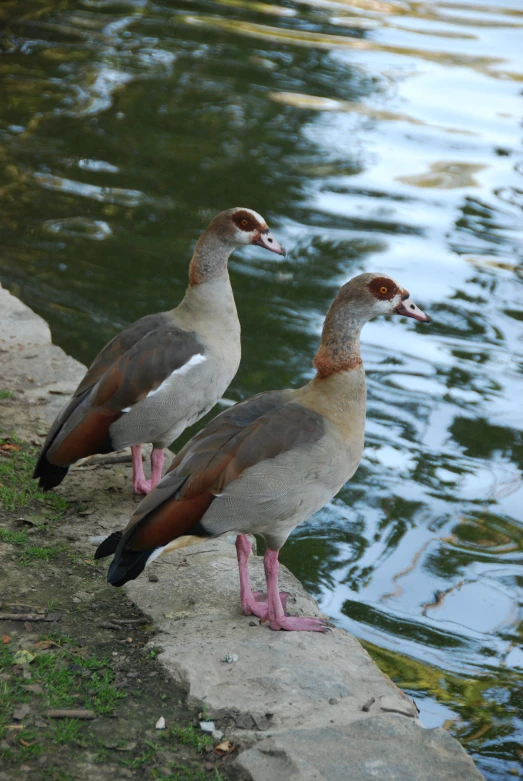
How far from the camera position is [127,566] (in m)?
3.95

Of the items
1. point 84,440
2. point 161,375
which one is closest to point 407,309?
point 161,375

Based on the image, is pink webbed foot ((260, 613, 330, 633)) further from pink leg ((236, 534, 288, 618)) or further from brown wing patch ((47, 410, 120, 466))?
brown wing patch ((47, 410, 120, 466))

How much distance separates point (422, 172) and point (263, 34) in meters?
5.56

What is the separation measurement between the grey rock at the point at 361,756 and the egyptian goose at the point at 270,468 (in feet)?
2.50

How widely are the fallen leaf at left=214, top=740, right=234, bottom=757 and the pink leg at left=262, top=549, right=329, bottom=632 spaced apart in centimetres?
75

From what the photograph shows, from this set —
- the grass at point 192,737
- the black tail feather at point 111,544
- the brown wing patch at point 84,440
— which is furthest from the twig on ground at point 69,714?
the brown wing patch at point 84,440

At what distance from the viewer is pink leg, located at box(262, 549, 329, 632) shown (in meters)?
4.14

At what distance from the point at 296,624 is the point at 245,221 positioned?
2224 mm

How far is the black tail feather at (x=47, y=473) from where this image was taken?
489 centimetres

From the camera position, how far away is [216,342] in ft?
17.2

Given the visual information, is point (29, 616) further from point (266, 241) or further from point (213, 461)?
point (266, 241)

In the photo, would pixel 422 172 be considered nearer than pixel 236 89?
Yes

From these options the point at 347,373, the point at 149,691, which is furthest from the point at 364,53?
the point at 149,691

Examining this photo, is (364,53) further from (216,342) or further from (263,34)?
(216,342)
